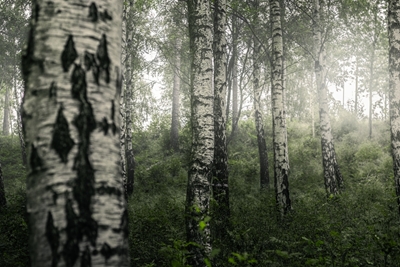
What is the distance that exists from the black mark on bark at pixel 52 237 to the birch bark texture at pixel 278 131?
6.13 metres

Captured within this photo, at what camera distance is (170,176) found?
12414mm

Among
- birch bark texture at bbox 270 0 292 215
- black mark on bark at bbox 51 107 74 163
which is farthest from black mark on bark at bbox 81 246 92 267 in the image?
birch bark texture at bbox 270 0 292 215

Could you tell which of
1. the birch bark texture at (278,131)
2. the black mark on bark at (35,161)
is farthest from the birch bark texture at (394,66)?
the black mark on bark at (35,161)

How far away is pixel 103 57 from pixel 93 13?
0.21 m

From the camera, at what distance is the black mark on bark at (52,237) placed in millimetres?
1173

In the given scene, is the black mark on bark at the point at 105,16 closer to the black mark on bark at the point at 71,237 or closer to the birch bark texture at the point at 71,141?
the birch bark texture at the point at 71,141

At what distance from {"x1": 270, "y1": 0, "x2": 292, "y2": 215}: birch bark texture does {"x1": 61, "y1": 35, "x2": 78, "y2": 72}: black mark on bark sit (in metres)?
6.23

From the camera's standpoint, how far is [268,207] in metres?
7.00

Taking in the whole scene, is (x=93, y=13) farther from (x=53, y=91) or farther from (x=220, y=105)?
(x=220, y=105)

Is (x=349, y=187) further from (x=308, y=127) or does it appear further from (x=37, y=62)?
(x=37, y=62)

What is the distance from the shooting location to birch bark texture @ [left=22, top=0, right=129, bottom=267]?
120cm

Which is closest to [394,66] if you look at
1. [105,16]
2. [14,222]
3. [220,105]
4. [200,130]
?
[220,105]

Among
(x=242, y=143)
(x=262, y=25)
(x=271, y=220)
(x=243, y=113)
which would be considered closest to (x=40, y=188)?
(x=271, y=220)

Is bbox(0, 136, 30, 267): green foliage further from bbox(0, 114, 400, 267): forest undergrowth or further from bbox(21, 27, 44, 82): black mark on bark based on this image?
bbox(21, 27, 44, 82): black mark on bark
